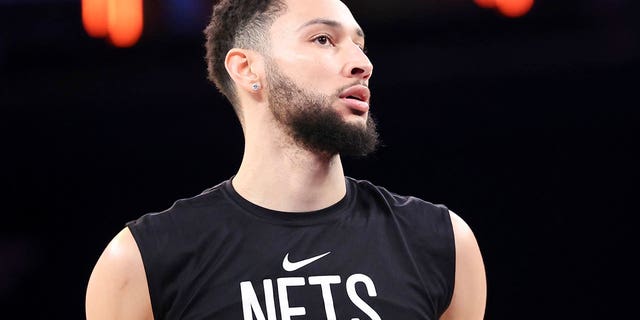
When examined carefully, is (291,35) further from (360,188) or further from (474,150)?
(474,150)

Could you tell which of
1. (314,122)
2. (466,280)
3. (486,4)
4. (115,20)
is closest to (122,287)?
(314,122)

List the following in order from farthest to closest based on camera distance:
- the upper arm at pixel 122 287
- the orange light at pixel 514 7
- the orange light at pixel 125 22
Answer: the orange light at pixel 514 7, the orange light at pixel 125 22, the upper arm at pixel 122 287

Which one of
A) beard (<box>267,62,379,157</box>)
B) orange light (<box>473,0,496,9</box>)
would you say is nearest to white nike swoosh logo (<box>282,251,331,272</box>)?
beard (<box>267,62,379,157</box>)

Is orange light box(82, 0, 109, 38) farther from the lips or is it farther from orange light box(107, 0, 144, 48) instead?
the lips

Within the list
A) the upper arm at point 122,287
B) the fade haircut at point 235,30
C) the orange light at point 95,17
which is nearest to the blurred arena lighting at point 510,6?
the orange light at point 95,17

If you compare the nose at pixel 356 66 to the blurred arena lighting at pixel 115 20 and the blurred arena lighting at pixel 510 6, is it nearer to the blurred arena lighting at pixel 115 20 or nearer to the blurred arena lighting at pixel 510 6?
the blurred arena lighting at pixel 115 20

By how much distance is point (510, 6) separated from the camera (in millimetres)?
4242

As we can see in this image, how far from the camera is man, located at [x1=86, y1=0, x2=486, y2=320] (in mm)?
1812

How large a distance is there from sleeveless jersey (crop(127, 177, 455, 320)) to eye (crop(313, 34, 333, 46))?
322mm

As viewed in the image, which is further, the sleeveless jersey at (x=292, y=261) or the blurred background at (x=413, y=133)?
the blurred background at (x=413, y=133)

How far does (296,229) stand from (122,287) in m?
0.36

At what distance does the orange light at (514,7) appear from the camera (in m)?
4.23

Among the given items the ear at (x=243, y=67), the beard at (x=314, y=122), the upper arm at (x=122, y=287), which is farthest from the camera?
the ear at (x=243, y=67)

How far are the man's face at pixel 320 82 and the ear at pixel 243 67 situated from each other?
0.14 feet
